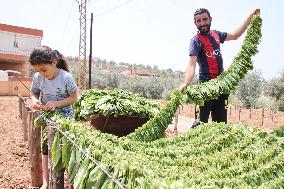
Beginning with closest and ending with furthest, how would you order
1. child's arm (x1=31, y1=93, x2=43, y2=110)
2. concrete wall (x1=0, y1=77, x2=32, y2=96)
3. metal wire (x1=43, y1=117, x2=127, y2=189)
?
metal wire (x1=43, y1=117, x2=127, y2=189), child's arm (x1=31, y1=93, x2=43, y2=110), concrete wall (x1=0, y1=77, x2=32, y2=96)

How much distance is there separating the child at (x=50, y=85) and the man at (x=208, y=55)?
1507 mm

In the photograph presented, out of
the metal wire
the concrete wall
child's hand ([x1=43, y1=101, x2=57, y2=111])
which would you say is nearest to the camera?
the metal wire

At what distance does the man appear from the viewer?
5.16 meters

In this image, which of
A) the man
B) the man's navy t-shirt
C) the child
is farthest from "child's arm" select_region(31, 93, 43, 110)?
the man's navy t-shirt

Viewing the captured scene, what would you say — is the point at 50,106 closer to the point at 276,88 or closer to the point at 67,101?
the point at 67,101

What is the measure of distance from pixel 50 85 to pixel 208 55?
205 centimetres

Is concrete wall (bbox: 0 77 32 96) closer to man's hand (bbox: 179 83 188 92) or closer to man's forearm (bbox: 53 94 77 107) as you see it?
man's forearm (bbox: 53 94 77 107)

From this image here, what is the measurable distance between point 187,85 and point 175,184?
9.90ft

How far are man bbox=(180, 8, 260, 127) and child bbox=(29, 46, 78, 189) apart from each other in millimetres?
1507

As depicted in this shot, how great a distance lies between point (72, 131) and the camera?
3.28 meters

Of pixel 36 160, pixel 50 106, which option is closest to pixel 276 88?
pixel 36 160

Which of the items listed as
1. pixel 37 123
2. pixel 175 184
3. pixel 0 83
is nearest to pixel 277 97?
pixel 0 83

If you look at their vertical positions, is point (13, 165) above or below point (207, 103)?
below

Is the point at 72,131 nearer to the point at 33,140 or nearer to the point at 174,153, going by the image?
the point at 174,153
